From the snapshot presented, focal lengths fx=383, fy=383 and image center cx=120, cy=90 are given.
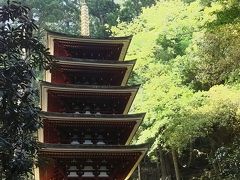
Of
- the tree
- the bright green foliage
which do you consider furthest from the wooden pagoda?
the tree

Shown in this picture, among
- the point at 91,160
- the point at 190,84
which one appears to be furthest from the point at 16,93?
the point at 190,84

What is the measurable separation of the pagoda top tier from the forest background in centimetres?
365

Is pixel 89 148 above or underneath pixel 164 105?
underneath

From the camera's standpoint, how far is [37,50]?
7594 mm

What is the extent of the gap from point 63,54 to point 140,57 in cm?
639

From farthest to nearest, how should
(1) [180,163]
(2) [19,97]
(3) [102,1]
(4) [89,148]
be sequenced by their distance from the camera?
1. (3) [102,1]
2. (1) [180,163]
3. (4) [89,148]
4. (2) [19,97]

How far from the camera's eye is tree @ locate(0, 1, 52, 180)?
7000 millimetres

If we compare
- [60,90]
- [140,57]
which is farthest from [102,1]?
[60,90]

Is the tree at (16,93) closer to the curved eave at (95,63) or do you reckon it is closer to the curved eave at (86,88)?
the curved eave at (86,88)

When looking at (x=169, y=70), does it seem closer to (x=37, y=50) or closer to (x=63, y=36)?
(x=63, y=36)

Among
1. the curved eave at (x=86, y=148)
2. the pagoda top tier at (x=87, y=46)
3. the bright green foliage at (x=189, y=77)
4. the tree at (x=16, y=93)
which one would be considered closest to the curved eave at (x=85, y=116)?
the curved eave at (x=86, y=148)

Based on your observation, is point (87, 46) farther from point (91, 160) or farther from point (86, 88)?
point (91, 160)

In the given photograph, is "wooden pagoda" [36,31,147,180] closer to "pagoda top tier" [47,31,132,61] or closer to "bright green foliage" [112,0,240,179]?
"pagoda top tier" [47,31,132,61]

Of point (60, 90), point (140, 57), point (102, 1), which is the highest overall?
point (102, 1)
